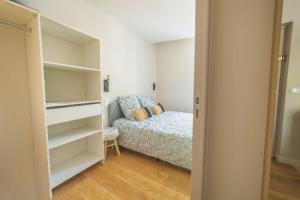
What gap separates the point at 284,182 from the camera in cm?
131

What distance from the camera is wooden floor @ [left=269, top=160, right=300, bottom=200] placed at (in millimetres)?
1213

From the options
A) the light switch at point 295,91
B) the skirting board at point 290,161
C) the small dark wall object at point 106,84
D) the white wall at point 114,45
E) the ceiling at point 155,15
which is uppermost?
the ceiling at point 155,15

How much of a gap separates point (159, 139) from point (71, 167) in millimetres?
1216

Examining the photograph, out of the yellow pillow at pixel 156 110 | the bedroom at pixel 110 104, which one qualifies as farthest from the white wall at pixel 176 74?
the bedroom at pixel 110 104

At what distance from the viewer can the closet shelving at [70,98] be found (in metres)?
1.61

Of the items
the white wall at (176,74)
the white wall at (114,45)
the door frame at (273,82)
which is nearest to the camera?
the door frame at (273,82)

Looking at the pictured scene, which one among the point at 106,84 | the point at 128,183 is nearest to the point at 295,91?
the point at 128,183

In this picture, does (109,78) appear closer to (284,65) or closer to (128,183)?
(128,183)

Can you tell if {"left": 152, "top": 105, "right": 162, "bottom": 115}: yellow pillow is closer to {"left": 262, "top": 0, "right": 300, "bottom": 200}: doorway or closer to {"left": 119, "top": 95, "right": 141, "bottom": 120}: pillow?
{"left": 119, "top": 95, "right": 141, "bottom": 120}: pillow

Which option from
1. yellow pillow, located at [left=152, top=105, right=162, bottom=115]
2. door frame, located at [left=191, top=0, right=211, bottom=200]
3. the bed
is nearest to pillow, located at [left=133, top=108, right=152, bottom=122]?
the bed

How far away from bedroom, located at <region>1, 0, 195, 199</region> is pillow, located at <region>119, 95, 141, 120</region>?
0.06 meters

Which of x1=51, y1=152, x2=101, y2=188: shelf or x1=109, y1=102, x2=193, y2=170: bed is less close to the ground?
x1=109, y1=102, x2=193, y2=170: bed

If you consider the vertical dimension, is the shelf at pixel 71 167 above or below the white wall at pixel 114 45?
below

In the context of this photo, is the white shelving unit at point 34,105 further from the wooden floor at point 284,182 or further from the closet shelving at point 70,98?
the wooden floor at point 284,182
